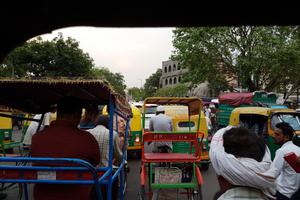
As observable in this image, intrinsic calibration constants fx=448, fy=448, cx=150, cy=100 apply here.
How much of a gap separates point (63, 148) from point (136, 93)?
125 meters

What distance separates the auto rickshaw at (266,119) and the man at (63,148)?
784 centimetres

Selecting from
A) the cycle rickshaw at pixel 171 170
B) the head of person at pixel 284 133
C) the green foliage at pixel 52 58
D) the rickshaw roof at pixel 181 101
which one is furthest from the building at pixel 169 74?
the head of person at pixel 284 133

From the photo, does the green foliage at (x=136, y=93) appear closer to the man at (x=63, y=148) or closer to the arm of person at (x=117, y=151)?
the arm of person at (x=117, y=151)

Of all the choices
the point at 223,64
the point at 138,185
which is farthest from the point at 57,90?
the point at 223,64

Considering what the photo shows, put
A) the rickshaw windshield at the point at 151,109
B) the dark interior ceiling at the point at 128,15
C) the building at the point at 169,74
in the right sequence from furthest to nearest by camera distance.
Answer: the building at the point at 169,74
the rickshaw windshield at the point at 151,109
the dark interior ceiling at the point at 128,15

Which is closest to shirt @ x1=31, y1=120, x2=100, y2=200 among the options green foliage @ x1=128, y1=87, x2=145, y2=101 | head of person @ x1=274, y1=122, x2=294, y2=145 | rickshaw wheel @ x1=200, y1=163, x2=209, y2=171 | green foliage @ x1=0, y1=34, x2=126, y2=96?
head of person @ x1=274, y1=122, x2=294, y2=145

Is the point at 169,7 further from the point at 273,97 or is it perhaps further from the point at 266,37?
the point at 266,37

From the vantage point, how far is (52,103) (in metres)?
5.93

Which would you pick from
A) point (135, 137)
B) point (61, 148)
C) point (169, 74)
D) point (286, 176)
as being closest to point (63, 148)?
point (61, 148)

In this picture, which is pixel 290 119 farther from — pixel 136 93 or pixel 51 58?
pixel 136 93

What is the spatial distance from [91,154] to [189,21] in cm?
213

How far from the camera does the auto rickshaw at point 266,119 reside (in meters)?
11.7

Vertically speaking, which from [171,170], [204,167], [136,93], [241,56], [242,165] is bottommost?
[204,167]

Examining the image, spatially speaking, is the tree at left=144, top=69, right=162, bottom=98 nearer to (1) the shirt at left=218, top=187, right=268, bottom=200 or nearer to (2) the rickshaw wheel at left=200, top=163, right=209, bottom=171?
(2) the rickshaw wheel at left=200, top=163, right=209, bottom=171
